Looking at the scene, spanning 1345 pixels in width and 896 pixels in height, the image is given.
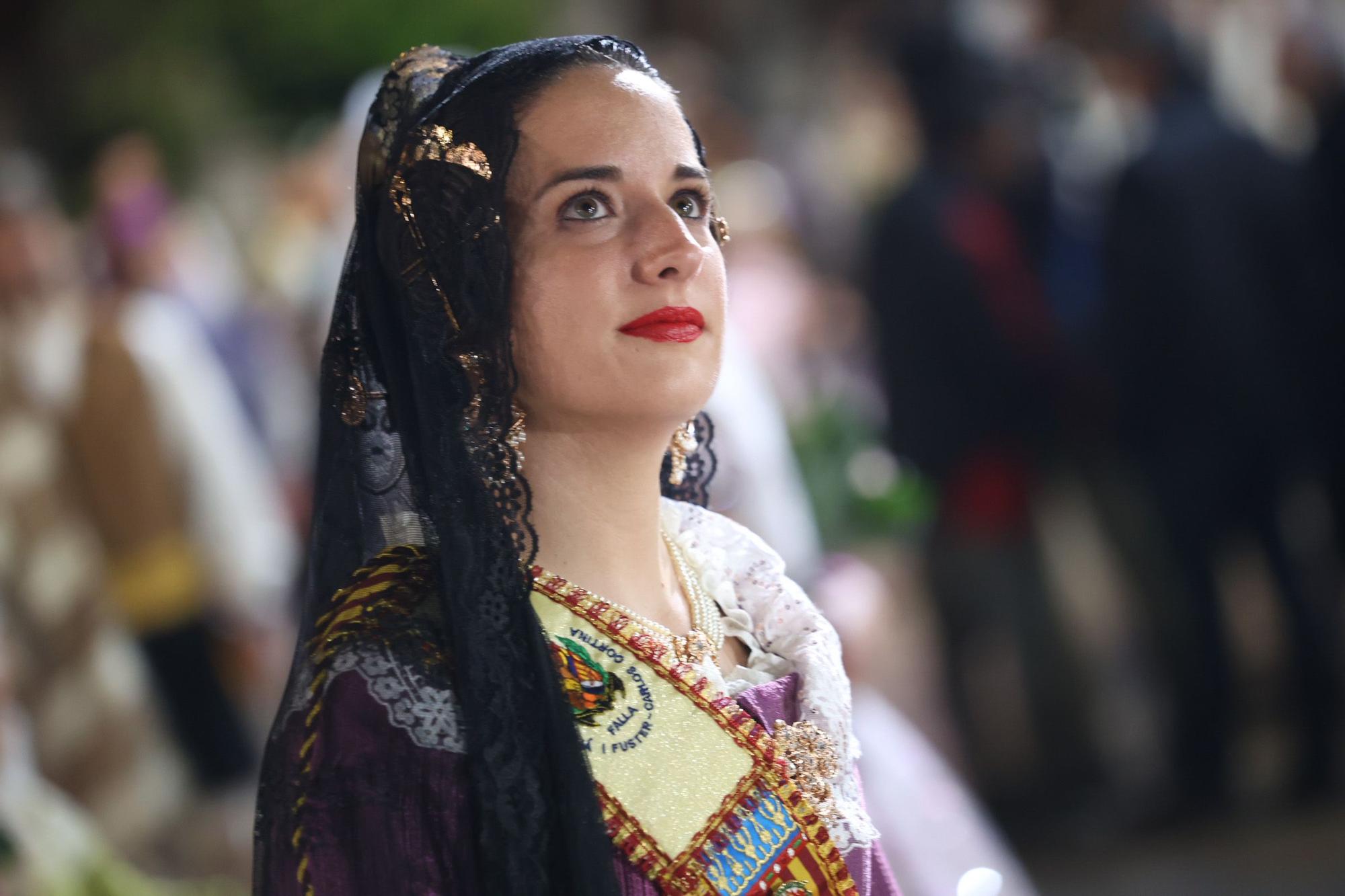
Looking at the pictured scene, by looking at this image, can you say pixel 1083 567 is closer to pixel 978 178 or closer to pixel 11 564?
pixel 978 178

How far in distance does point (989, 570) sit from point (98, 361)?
2.75 m

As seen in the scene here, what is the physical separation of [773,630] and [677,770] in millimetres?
272

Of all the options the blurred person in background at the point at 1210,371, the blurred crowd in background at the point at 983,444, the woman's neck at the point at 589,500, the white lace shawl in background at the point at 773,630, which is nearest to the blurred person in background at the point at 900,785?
the blurred crowd in background at the point at 983,444

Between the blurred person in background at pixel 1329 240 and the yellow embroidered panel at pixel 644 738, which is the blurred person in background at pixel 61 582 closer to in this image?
the yellow embroidered panel at pixel 644 738

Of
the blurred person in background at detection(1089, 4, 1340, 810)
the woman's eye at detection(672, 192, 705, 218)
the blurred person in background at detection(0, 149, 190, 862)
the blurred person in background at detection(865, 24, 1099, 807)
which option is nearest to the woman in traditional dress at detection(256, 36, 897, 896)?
the woman's eye at detection(672, 192, 705, 218)

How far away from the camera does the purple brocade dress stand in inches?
58.5

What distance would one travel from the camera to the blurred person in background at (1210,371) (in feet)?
17.8

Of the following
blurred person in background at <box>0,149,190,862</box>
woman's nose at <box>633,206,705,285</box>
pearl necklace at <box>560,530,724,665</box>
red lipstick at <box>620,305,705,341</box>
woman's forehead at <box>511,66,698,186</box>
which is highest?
blurred person in background at <box>0,149,190,862</box>

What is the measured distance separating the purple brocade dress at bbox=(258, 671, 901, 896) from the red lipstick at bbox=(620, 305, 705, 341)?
0.41 metres

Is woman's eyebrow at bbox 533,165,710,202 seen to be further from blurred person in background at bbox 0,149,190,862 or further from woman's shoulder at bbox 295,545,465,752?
blurred person in background at bbox 0,149,190,862

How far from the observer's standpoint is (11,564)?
4.74m

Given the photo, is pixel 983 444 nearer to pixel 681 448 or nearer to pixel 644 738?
pixel 681 448

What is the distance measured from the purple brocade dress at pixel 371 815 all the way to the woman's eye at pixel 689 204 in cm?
55

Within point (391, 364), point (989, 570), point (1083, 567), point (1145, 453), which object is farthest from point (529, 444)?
point (1083, 567)
